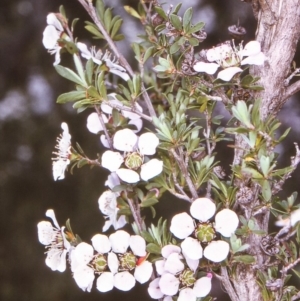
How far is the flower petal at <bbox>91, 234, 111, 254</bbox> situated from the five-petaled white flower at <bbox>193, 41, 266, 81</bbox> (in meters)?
0.22

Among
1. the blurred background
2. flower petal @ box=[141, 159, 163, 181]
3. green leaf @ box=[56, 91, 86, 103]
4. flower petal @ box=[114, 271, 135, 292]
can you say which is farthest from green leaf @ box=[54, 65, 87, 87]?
the blurred background

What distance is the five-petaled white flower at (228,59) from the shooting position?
53 cm

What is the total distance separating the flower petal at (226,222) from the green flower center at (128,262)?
0.10 meters

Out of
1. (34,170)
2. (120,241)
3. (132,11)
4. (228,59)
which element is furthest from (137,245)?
(34,170)

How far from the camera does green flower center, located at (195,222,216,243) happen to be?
546mm

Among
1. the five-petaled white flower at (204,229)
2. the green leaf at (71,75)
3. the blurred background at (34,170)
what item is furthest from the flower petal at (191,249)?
the blurred background at (34,170)

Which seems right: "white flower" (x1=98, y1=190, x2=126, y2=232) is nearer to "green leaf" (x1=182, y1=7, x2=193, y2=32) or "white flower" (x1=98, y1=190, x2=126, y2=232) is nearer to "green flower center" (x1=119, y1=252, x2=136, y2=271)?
"green flower center" (x1=119, y1=252, x2=136, y2=271)

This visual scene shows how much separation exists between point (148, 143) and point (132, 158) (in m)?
0.03

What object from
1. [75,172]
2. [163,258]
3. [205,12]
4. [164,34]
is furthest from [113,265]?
[205,12]

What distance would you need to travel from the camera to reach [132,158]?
1.91ft

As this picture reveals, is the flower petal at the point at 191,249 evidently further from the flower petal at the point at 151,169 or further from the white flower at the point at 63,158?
the white flower at the point at 63,158

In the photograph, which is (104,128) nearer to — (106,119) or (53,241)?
(106,119)

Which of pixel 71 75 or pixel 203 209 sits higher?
pixel 71 75

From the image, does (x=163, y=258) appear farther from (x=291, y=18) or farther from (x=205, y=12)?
(x=205, y=12)
